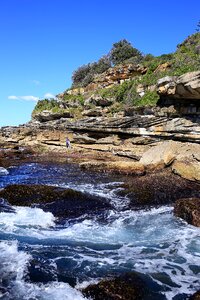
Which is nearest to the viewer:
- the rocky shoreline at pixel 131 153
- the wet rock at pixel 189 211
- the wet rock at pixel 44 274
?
the wet rock at pixel 44 274

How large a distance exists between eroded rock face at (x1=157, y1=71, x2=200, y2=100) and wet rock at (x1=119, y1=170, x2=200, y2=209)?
25.0 ft

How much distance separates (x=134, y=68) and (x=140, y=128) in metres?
20.7

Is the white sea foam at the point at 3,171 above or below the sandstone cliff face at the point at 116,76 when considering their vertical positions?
below

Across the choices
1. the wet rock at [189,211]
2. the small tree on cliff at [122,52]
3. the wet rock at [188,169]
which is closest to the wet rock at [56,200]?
the wet rock at [189,211]

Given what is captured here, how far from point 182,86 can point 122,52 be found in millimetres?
45147

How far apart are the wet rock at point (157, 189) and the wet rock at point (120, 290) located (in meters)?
7.36

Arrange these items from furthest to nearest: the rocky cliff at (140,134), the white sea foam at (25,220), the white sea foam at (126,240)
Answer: the rocky cliff at (140,134) → the white sea foam at (25,220) → the white sea foam at (126,240)

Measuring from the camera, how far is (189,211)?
13.1 metres

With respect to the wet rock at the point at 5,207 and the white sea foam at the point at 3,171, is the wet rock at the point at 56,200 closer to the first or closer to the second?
the wet rock at the point at 5,207

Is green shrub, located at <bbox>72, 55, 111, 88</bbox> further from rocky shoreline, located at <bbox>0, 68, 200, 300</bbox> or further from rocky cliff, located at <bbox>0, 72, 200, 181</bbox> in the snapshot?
rocky cliff, located at <bbox>0, 72, 200, 181</bbox>

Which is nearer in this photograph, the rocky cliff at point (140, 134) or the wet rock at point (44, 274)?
the wet rock at point (44, 274)

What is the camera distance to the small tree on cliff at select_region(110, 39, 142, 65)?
67250mm

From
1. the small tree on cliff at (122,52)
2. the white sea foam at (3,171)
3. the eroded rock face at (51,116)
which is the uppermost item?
the small tree on cliff at (122,52)

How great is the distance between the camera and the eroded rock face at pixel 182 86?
23.9 metres
